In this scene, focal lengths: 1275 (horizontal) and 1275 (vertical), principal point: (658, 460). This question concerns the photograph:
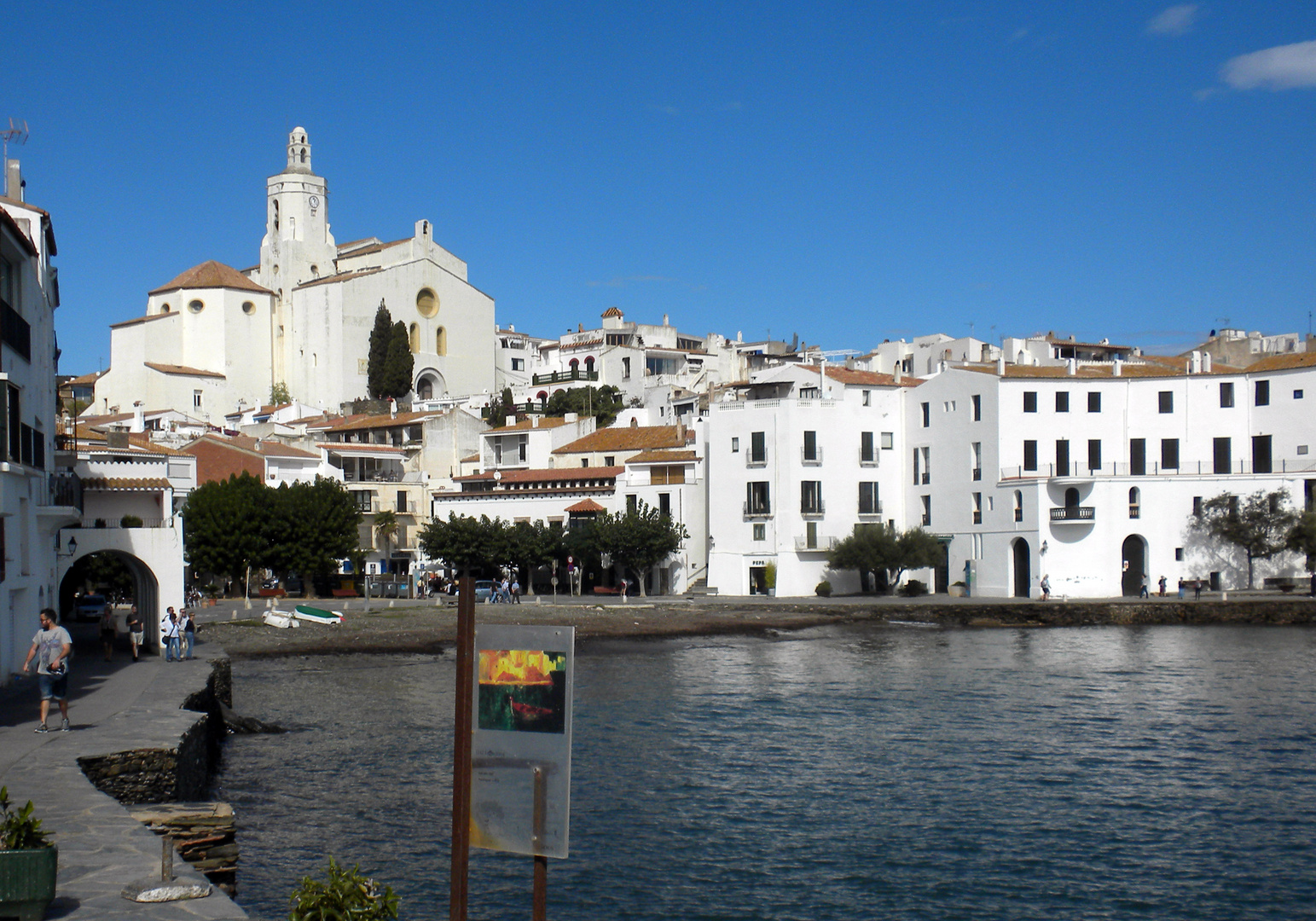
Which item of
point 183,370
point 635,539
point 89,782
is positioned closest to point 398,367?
point 183,370

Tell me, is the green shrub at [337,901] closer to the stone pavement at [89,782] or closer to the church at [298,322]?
the stone pavement at [89,782]

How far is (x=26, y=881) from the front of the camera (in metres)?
8.55

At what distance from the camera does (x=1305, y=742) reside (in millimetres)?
23922

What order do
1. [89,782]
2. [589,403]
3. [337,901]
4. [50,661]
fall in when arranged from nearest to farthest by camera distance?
[337,901] < [89,782] < [50,661] < [589,403]

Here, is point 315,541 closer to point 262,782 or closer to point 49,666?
point 262,782

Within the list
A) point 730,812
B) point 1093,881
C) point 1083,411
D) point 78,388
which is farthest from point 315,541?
point 78,388

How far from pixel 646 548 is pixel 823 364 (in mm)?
12013

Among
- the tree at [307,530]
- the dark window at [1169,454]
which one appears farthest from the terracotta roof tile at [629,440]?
the dark window at [1169,454]

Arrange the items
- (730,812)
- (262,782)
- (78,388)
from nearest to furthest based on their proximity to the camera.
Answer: (730,812) < (262,782) < (78,388)

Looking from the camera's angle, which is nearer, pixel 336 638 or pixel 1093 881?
pixel 1093 881

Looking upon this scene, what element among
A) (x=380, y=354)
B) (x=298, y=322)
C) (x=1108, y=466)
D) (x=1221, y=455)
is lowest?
(x=1108, y=466)

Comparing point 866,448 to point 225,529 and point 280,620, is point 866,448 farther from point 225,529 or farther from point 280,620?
point 225,529

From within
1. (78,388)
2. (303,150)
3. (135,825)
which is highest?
(303,150)

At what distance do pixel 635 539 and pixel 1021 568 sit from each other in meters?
16.6
